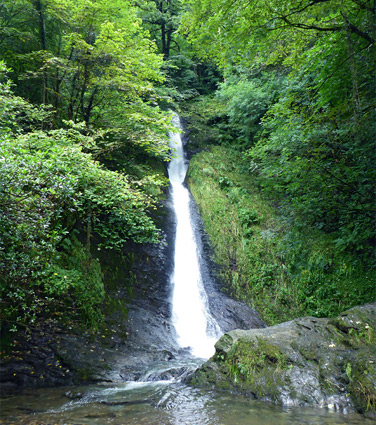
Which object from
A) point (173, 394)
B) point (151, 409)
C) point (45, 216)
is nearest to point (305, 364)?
point (173, 394)

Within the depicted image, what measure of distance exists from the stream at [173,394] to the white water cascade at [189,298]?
31 millimetres

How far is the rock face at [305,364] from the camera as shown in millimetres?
4605

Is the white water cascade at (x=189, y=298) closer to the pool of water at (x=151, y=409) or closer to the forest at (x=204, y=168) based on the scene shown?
the forest at (x=204, y=168)

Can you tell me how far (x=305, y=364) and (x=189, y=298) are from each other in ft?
17.0

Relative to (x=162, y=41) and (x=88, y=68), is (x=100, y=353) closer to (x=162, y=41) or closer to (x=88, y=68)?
(x=88, y=68)

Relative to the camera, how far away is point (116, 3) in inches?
389

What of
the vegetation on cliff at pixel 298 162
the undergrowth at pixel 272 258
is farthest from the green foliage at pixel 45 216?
the undergrowth at pixel 272 258

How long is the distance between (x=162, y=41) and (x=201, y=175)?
12.9m

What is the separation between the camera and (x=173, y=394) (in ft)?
16.7

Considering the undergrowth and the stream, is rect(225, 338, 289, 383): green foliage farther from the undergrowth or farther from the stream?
the undergrowth

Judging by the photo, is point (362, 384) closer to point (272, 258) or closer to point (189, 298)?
point (189, 298)

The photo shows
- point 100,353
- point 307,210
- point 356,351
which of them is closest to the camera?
point 356,351

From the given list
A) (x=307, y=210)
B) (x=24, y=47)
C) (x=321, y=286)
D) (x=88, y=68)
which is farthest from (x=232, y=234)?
(x=24, y=47)

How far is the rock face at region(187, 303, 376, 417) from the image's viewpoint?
4605 mm
